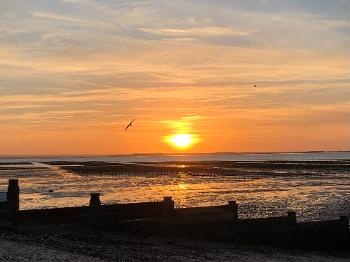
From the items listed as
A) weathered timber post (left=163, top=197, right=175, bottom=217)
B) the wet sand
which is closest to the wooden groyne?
weathered timber post (left=163, top=197, right=175, bottom=217)

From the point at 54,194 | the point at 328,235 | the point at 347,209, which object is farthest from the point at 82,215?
the point at 54,194

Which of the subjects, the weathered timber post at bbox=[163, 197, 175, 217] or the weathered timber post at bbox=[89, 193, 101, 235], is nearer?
the weathered timber post at bbox=[89, 193, 101, 235]

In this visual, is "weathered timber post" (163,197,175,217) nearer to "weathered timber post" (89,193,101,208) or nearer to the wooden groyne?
the wooden groyne

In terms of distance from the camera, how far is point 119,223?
17.3 m

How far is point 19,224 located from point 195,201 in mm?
23323

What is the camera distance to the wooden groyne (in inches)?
655

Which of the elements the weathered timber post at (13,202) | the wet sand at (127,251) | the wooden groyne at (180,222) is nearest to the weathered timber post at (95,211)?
the wooden groyne at (180,222)

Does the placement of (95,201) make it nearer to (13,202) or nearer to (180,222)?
(13,202)

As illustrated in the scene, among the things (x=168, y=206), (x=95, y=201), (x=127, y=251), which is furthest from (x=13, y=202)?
(x=168, y=206)

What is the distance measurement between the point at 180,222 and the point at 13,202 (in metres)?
5.71

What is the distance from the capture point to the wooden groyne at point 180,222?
16625 mm

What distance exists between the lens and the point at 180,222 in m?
18.0

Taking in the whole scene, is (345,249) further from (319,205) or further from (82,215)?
(319,205)

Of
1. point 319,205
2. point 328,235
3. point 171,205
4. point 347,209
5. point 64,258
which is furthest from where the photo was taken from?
point 319,205
